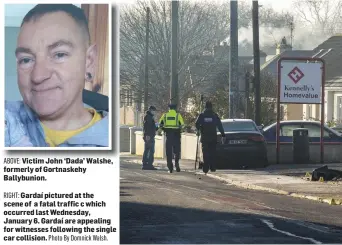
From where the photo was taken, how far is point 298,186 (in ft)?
56.4

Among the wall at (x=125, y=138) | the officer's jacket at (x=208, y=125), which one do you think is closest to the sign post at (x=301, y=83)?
the officer's jacket at (x=208, y=125)

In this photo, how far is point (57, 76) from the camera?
6137 mm

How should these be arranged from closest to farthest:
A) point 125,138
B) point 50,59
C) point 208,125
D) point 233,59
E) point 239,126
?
point 50,59
point 208,125
point 239,126
point 233,59
point 125,138

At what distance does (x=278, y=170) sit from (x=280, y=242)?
503 inches

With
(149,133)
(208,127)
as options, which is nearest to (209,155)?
(208,127)

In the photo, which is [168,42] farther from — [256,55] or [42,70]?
[42,70]

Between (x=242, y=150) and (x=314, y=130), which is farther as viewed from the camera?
(x=314, y=130)

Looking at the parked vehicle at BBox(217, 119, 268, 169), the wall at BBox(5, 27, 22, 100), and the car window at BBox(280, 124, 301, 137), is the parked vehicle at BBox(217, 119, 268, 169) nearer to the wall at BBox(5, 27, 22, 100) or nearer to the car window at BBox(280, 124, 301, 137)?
the car window at BBox(280, 124, 301, 137)

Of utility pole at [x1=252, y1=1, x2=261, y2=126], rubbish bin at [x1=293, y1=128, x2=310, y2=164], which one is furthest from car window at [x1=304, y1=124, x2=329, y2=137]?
utility pole at [x1=252, y1=1, x2=261, y2=126]

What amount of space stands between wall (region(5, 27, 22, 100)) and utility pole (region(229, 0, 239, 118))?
19.6 metres

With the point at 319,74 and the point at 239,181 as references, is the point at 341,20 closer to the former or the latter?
the point at 319,74

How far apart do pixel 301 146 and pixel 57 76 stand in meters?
18.5

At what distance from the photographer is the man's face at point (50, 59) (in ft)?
19.9

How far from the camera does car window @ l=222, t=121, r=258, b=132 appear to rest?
76.5ft
